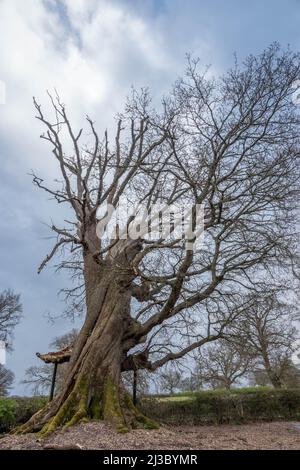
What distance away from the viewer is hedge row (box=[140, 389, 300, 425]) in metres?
14.6

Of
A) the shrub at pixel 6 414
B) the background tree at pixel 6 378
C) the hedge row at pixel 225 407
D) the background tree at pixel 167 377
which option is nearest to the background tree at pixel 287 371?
the hedge row at pixel 225 407

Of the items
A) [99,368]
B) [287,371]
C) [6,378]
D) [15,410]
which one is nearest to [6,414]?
[15,410]

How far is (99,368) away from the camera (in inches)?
337

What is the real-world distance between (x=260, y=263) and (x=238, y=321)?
2278 mm

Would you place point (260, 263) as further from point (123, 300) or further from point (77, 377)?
point (77, 377)

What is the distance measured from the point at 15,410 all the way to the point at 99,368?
590cm

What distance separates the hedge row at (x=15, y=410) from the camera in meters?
11.6

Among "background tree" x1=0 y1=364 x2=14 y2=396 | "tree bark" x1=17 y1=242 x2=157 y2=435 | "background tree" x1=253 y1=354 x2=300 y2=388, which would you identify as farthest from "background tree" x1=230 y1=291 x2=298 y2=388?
"background tree" x1=0 y1=364 x2=14 y2=396

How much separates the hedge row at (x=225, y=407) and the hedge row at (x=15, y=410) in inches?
158

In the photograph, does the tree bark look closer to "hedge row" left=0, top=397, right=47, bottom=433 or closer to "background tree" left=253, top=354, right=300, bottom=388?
"hedge row" left=0, top=397, right=47, bottom=433

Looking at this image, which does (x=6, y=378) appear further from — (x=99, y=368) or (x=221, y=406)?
(x=99, y=368)
